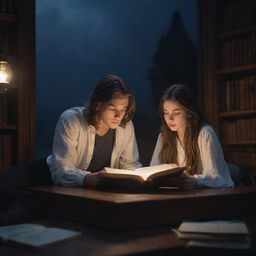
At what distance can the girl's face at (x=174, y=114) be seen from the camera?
104 inches

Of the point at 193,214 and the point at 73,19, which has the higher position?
the point at 73,19

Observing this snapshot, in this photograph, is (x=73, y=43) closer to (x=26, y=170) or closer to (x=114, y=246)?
(x=26, y=170)

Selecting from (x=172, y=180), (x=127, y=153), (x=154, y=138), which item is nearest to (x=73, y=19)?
(x=154, y=138)

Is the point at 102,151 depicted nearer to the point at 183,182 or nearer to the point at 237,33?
the point at 183,182

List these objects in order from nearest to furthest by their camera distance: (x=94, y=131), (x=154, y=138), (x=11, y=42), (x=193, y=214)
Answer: (x=193, y=214)
(x=94, y=131)
(x=11, y=42)
(x=154, y=138)

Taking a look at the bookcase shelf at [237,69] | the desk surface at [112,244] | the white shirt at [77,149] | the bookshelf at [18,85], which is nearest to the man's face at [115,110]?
the white shirt at [77,149]

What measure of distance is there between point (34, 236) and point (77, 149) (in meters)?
1.06

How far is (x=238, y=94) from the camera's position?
4012mm

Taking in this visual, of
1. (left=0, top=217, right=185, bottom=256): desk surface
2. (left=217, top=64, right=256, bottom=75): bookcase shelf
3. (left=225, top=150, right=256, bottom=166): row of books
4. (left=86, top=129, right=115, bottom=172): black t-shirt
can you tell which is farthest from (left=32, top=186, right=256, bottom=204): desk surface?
(left=217, top=64, right=256, bottom=75): bookcase shelf

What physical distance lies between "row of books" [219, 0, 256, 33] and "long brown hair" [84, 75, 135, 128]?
1.63 metres

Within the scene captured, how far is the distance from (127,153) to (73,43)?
3.23 m

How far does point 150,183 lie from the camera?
206 centimetres

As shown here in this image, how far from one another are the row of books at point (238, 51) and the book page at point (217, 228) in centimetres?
240

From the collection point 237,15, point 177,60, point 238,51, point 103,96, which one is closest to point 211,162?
point 103,96
